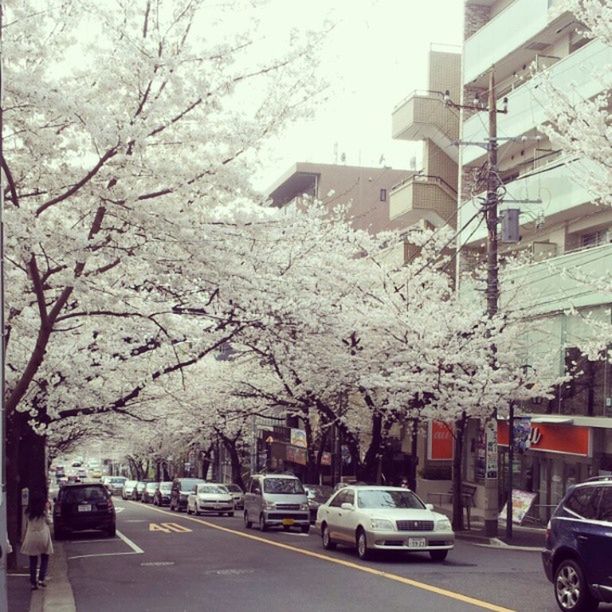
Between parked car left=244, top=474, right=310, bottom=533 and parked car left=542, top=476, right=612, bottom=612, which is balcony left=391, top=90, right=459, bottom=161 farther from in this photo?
parked car left=542, top=476, right=612, bottom=612

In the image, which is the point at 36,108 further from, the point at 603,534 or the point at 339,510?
the point at 339,510

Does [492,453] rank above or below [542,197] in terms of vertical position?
below

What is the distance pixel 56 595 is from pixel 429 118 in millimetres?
29053

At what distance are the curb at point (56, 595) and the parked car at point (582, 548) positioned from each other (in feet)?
20.8

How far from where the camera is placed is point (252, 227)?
47.8 ft

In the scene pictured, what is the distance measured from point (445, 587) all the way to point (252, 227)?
19.8 feet

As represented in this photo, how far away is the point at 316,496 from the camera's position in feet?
120

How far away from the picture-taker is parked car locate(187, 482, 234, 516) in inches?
1679

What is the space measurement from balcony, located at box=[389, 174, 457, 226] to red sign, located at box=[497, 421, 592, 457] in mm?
11408

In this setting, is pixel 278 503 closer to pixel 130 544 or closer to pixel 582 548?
pixel 130 544

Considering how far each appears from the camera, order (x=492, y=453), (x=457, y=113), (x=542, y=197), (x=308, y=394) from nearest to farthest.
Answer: (x=492, y=453), (x=542, y=197), (x=308, y=394), (x=457, y=113)

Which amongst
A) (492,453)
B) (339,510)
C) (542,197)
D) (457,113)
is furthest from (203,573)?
(457,113)

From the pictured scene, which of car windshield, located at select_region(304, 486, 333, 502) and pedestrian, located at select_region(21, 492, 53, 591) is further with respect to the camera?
car windshield, located at select_region(304, 486, 333, 502)

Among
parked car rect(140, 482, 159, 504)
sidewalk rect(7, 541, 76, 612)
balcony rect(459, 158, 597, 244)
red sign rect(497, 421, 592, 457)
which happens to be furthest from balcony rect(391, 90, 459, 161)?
parked car rect(140, 482, 159, 504)
